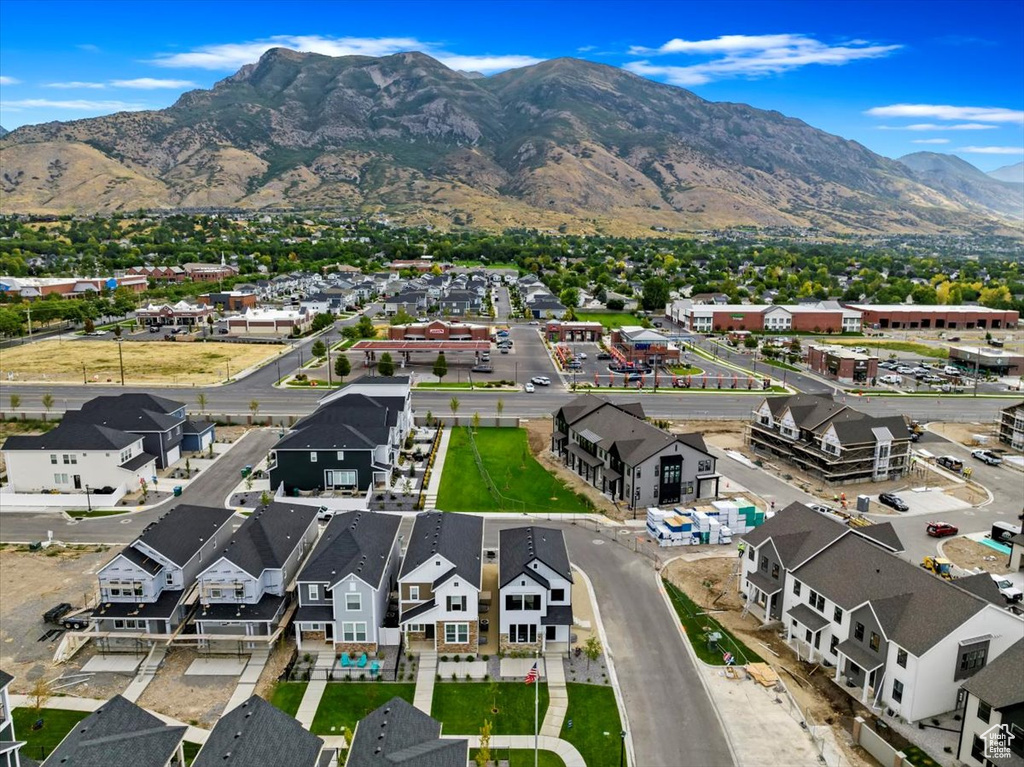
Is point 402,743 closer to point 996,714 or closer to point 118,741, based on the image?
point 118,741

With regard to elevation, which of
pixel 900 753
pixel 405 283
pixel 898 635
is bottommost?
pixel 900 753

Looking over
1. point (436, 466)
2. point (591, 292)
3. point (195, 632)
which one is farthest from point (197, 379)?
point (591, 292)

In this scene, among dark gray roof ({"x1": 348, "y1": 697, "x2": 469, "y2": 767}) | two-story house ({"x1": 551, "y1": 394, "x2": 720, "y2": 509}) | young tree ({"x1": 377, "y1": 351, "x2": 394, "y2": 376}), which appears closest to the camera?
dark gray roof ({"x1": 348, "y1": 697, "x2": 469, "y2": 767})

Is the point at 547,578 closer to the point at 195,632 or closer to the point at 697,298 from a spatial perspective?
the point at 195,632

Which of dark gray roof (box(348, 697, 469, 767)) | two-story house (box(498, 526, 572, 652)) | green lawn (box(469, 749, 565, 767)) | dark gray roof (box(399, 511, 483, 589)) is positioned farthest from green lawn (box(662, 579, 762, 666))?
dark gray roof (box(348, 697, 469, 767))

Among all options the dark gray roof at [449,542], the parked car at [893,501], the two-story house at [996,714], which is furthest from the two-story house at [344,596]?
the parked car at [893,501]

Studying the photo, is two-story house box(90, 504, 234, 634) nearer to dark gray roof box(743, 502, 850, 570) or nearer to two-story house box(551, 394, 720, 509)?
two-story house box(551, 394, 720, 509)

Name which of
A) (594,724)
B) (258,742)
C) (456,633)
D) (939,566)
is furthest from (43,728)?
(939,566)
